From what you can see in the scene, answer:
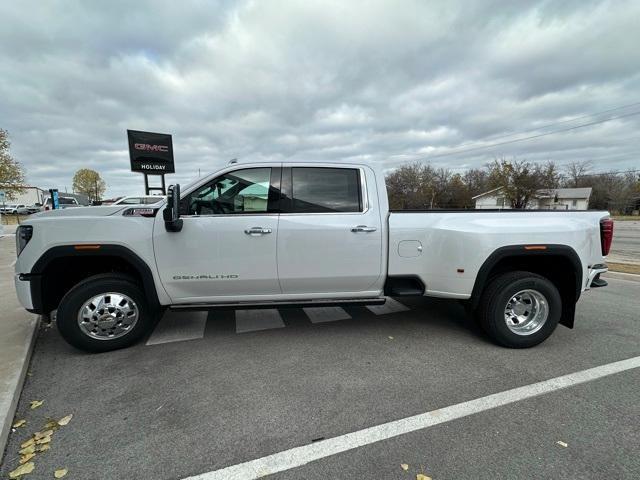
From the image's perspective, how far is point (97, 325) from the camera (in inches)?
142

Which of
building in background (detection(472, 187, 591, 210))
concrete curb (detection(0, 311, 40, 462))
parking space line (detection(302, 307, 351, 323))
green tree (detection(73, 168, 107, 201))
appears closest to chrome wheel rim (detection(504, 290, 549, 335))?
parking space line (detection(302, 307, 351, 323))

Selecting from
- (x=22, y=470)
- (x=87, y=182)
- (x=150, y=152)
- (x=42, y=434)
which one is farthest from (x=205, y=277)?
(x=87, y=182)

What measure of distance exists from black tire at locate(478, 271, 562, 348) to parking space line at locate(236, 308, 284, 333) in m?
2.50

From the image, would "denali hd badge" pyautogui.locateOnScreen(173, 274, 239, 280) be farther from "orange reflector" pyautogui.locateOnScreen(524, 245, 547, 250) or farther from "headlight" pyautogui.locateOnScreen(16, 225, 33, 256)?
"orange reflector" pyautogui.locateOnScreen(524, 245, 547, 250)

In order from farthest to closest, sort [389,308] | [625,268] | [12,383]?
[625,268]
[389,308]
[12,383]

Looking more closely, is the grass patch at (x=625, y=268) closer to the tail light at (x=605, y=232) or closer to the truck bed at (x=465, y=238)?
the tail light at (x=605, y=232)

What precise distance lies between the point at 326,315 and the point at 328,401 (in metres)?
→ 2.07

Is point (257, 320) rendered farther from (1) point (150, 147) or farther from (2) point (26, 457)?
(1) point (150, 147)

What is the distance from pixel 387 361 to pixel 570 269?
2.30m

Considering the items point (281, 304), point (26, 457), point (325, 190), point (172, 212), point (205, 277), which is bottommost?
point (26, 457)

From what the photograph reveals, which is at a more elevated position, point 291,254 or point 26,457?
point 291,254

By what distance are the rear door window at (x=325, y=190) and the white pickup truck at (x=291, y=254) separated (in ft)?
0.04

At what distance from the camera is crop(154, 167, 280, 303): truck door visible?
3.58 metres

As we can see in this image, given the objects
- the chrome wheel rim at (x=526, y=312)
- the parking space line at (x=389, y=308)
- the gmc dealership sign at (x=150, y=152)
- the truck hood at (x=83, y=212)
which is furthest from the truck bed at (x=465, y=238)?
the gmc dealership sign at (x=150, y=152)
